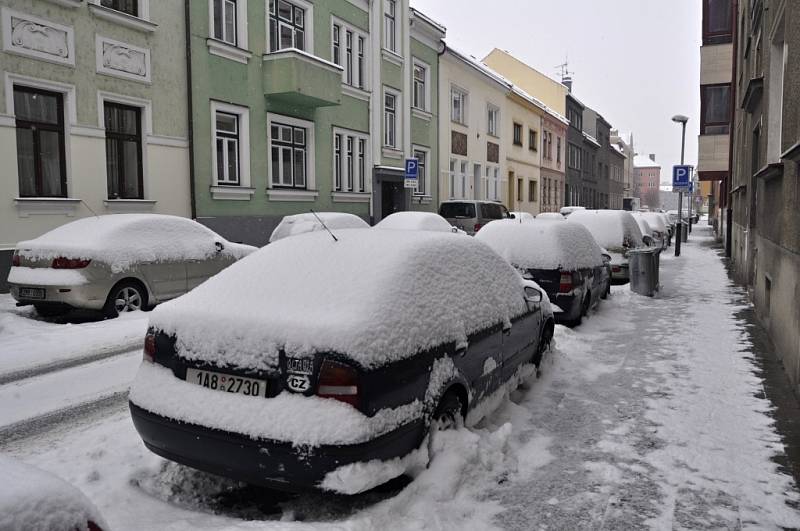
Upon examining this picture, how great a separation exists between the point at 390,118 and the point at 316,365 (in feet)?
70.8

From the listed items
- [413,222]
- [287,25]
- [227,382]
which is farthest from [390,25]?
[227,382]

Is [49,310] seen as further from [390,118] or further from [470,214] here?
[390,118]

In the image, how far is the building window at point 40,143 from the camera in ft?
38.2

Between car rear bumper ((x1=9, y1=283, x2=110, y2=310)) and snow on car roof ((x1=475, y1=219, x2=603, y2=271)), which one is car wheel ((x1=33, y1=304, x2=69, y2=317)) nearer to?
car rear bumper ((x1=9, y1=283, x2=110, y2=310))

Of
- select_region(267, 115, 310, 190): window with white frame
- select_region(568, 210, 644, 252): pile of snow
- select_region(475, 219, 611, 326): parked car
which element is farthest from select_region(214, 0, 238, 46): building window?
select_region(475, 219, 611, 326): parked car

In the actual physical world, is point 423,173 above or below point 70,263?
above

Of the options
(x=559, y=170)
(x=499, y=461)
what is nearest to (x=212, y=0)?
(x=499, y=461)

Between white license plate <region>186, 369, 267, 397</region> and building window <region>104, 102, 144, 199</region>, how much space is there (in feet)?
36.4

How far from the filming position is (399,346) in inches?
139

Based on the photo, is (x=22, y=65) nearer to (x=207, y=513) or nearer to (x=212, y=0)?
(x=212, y=0)

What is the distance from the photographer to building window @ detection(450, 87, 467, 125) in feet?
94.1

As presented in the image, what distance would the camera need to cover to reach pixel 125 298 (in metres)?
9.09

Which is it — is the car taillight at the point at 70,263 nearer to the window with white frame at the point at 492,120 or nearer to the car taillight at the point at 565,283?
the car taillight at the point at 565,283

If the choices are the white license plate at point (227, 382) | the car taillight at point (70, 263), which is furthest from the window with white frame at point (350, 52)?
the white license plate at point (227, 382)
